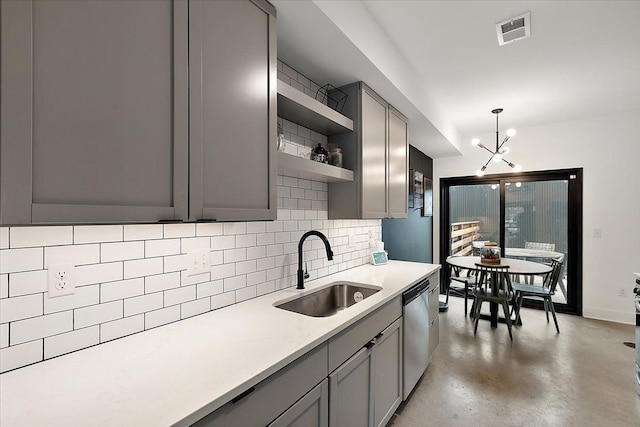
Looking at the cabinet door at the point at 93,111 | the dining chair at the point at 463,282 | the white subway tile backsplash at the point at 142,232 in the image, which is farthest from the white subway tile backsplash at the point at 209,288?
the dining chair at the point at 463,282

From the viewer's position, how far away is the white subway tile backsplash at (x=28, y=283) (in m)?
0.96

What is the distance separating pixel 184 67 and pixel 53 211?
64 centimetres

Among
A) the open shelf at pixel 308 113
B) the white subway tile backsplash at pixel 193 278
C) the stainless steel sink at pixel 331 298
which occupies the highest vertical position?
the open shelf at pixel 308 113

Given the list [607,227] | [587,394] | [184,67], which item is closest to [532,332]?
[587,394]

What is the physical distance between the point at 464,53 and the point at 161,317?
9.57 ft

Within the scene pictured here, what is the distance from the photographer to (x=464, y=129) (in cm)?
471

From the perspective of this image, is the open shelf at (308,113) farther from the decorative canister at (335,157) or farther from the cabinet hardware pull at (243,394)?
the cabinet hardware pull at (243,394)

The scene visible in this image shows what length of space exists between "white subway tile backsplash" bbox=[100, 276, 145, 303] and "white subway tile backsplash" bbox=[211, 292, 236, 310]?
0.37 metres

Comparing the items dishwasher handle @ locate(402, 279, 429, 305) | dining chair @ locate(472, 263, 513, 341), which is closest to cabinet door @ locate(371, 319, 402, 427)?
dishwasher handle @ locate(402, 279, 429, 305)

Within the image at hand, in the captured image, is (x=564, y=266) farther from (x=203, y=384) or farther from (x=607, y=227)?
(x=203, y=384)

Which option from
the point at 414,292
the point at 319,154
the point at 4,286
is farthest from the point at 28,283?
the point at 414,292

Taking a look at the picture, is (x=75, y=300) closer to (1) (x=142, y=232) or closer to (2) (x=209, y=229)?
(1) (x=142, y=232)

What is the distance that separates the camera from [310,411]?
122 cm

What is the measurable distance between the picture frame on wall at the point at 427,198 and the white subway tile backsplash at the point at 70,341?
4.50 m
